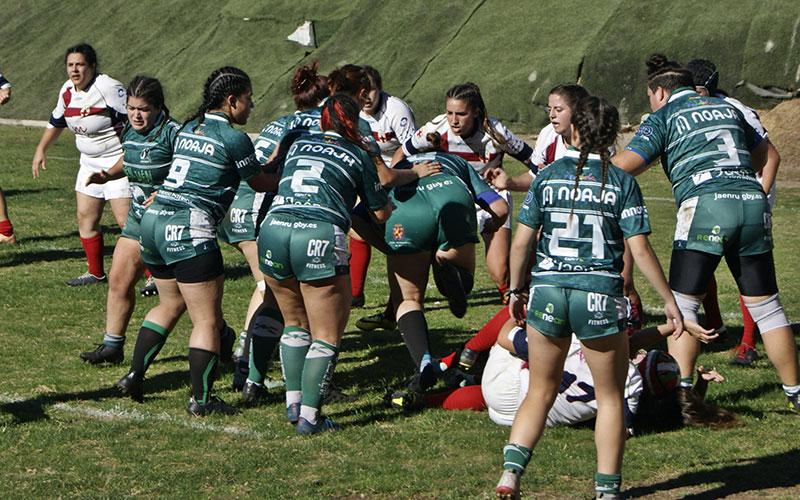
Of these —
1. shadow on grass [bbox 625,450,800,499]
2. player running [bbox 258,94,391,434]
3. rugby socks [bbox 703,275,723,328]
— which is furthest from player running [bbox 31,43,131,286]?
shadow on grass [bbox 625,450,800,499]

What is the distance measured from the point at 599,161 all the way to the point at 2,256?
9255mm

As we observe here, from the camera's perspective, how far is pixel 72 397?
26.1 ft

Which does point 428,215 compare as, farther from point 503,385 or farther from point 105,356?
point 105,356

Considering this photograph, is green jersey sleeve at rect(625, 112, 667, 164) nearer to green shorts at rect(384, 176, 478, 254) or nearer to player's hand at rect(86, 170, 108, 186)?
green shorts at rect(384, 176, 478, 254)

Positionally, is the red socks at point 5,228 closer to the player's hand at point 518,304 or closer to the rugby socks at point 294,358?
the rugby socks at point 294,358

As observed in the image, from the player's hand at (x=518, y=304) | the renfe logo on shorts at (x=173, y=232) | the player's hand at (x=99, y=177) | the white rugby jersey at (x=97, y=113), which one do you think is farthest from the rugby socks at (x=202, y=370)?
the white rugby jersey at (x=97, y=113)

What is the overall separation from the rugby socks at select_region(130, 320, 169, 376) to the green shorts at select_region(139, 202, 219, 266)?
2.05 ft

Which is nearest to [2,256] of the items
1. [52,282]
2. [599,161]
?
[52,282]

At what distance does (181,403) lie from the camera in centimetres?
785

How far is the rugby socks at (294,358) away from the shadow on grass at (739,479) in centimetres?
214

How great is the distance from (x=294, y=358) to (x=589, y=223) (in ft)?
7.54

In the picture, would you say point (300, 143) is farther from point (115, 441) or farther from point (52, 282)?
point (52, 282)

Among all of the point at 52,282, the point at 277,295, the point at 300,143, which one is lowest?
the point at 52,282

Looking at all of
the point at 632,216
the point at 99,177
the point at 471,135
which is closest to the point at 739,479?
the point at 632,216
